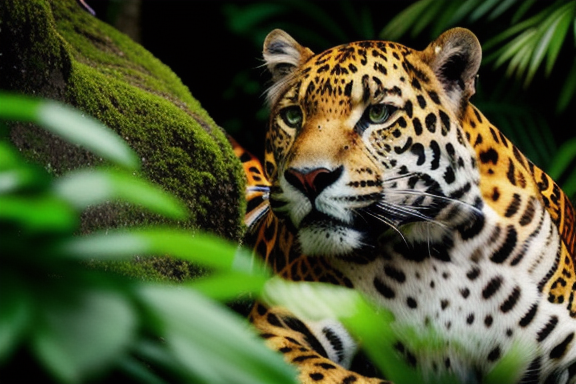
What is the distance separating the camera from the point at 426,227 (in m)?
3.35

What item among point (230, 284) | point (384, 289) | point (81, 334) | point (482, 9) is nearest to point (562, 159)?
point (482, 9)

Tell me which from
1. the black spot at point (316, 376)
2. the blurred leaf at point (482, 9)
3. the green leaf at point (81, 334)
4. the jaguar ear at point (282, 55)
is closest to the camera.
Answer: the green leaf at point (81, 334)

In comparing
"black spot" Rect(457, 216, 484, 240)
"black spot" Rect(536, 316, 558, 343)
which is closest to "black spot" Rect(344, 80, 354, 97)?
"black spot" Rect(457, 216, 484, 240)

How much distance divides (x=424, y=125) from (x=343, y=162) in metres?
0.35

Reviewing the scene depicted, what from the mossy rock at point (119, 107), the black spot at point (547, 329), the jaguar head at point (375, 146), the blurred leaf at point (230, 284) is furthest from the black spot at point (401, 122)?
the blurred leaf at point (230, 284)

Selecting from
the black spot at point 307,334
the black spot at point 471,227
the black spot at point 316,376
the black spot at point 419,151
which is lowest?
the black spot at point 307,334

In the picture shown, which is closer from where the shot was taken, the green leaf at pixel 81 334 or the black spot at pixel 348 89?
the green leaf at pixel 81 334

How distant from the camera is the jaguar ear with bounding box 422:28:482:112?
336 centimetres

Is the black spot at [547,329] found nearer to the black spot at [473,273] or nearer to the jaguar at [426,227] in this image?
the jaguar at [426,227]

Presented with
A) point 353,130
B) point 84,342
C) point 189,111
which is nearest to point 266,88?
point 353,130

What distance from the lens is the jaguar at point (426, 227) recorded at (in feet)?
10.7

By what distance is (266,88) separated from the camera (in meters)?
3.74

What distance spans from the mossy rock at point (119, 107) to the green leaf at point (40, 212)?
188 centimetres

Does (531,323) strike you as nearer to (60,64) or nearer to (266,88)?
→ (266,88)
